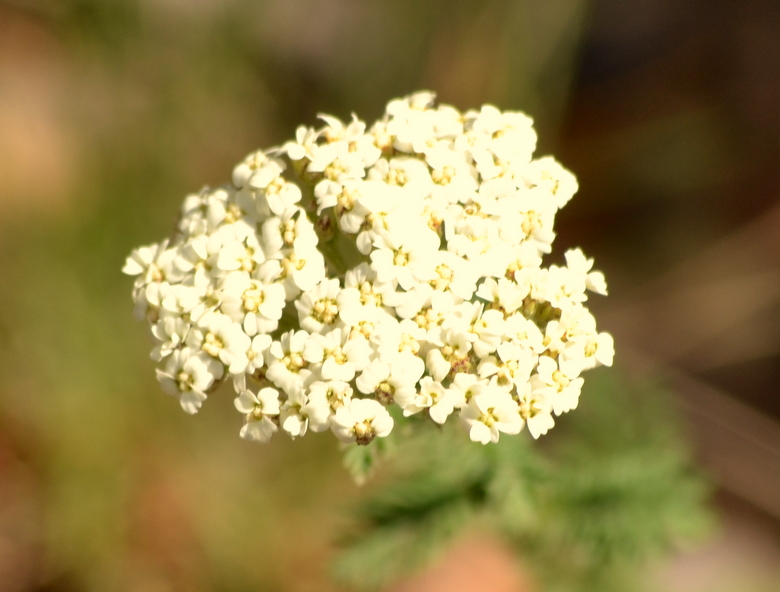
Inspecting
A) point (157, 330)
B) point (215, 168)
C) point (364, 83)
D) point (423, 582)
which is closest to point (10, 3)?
point (215, 168)

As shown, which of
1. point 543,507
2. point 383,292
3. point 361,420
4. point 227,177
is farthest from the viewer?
point 227,177

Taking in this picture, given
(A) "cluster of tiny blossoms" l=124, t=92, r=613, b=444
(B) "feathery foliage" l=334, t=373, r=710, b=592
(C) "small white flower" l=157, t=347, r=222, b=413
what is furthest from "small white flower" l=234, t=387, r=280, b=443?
(B) "feathery foliage" l=334, t=373, r=710, b=592

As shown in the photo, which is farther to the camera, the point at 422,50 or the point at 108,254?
the point at 422,50

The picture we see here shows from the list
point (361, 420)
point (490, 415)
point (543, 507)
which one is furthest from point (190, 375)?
point (543, 507)

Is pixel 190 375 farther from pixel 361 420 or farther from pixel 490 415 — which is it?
pixel 490 415

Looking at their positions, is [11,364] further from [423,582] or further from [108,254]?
[423,582]

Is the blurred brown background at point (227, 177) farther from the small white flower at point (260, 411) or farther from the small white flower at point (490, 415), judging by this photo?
the small white flower at point (490, 415)
